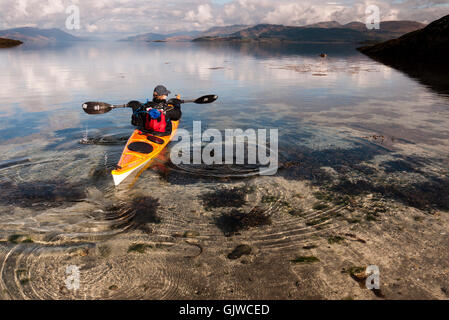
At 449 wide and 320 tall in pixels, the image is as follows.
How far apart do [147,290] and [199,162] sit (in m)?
6.13

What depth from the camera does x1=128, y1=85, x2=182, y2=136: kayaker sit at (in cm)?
1079

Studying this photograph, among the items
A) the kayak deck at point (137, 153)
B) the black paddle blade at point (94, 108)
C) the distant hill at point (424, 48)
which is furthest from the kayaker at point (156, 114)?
the distant hill at point (424, 48)

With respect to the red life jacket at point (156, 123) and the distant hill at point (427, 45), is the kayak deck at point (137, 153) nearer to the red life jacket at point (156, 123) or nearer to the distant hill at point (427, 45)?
the red life jacket at point (156, 123)

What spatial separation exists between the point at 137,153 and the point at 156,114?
1792mm

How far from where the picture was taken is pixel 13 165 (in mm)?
10148

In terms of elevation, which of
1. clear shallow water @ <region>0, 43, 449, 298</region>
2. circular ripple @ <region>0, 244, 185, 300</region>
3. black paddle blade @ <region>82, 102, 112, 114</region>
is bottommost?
circular ripple @ <region>0, 244, 185, 300</region>

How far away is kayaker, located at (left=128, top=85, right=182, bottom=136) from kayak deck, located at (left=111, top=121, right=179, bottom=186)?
298 millimetres

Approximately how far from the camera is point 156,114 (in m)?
10.7

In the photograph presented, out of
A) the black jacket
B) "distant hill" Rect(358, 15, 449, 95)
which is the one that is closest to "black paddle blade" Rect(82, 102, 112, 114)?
the black jacket

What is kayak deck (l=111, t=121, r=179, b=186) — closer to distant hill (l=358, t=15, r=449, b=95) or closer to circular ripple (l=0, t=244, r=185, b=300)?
circular ripple (l=0, t=244, r=185, b=300)

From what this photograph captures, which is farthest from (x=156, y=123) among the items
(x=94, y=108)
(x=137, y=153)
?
(x=94, y=108)

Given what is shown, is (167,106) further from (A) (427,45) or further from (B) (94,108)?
(A) (427,45)

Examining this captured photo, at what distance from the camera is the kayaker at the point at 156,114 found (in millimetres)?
10789
